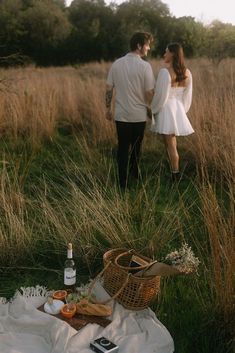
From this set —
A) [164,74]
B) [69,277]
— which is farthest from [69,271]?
[164,74]

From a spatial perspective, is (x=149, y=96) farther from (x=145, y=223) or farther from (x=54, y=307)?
(x=54, y=307)

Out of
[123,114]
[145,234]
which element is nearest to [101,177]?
[123,114]

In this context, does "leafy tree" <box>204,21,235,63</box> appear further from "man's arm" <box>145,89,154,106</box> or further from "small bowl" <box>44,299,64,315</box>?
"small bowl" <box>44,299,64,315</box>

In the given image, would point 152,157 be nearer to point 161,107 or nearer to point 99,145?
point 99,145

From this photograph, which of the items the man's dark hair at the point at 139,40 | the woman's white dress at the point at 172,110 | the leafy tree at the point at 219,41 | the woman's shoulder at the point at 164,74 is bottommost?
the woman's white dress at the point at 172,110

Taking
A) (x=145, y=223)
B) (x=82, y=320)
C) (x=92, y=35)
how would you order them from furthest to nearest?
(x=92, y=35) < (x=145, y=223) < (x=82, y=320)

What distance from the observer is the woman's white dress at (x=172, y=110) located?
4824 millimetres

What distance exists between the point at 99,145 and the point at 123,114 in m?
1.60

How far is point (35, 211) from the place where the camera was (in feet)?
12.7

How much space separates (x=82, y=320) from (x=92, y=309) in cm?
8

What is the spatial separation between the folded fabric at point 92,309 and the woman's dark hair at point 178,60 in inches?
116

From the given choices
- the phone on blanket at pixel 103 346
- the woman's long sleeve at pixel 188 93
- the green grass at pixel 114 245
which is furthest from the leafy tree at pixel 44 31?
the phone on blanket at pixel 103 346

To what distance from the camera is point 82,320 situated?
2.61 meters

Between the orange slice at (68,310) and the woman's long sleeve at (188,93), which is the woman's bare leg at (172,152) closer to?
the woman's long sleeve at (188,93)
